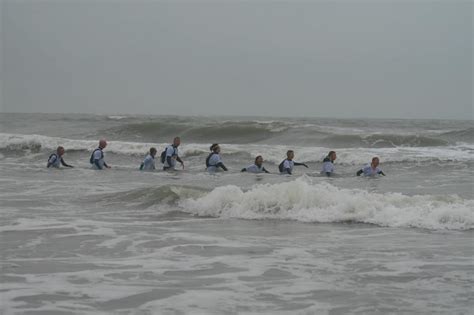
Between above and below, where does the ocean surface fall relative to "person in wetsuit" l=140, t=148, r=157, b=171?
below

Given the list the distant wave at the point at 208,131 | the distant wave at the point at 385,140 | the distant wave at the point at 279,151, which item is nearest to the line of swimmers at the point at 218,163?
the distant wave at the point at 279,151

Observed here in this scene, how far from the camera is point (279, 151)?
2405 cm

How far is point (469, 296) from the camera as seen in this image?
5.02m

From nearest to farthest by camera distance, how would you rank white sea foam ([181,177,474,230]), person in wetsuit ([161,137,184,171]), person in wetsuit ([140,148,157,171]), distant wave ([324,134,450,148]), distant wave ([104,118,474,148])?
white sea foam ([181,177,474,230]), person in wetsuit ([140,148,157,171]), person in wetsuit ([161,137,184,171]), distant wave ([324,134,450,148]), distant wave ([104,118,474,148])

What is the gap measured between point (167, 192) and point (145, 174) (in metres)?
6.33

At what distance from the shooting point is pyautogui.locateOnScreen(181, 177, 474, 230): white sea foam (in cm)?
857

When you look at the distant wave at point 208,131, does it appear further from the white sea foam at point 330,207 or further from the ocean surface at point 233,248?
the white sea foam at point 330,207

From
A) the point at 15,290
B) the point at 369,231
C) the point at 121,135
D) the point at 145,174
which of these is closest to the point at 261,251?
the point at 369,231

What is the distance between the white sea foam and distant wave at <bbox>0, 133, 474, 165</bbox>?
37.6 feet

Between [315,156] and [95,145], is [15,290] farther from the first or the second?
[95,145]

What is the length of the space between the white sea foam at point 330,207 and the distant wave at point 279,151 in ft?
37.6

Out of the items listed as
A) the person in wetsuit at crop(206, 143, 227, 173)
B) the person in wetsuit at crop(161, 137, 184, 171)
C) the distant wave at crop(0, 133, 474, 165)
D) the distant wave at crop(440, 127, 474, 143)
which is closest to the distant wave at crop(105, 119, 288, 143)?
the distant wave at crop(0, 133, 474, 165)

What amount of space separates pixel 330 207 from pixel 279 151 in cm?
1490

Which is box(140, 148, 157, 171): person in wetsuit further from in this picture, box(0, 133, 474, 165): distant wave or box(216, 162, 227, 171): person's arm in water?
box(0, 133, 474, 165): distant wave
